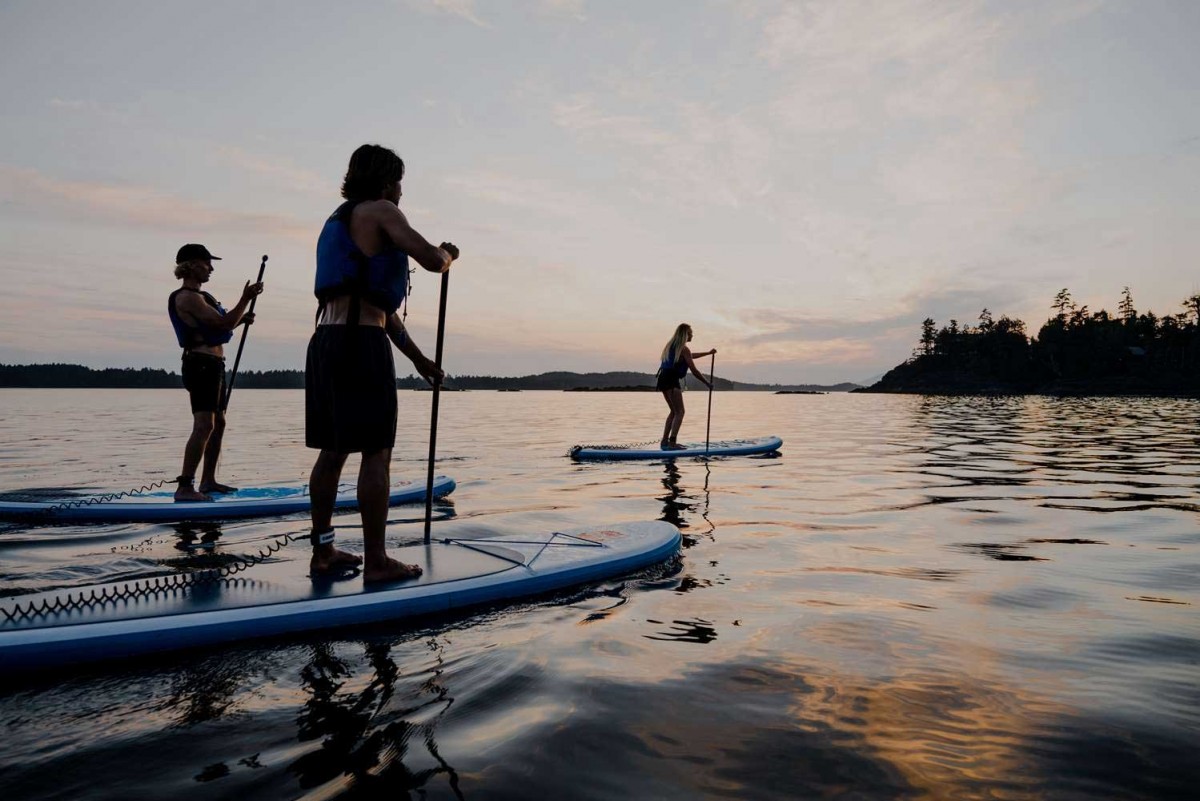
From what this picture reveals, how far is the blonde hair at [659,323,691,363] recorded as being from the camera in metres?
14.4

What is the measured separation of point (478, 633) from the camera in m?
3.81

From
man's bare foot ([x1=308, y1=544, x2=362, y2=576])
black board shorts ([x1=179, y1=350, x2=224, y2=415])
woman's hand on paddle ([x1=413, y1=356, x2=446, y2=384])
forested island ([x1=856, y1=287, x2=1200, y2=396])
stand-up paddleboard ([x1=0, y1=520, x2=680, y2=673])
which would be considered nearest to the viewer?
stand-up paddleboard ([x1=0, y1=520, x2=680, y2=673])

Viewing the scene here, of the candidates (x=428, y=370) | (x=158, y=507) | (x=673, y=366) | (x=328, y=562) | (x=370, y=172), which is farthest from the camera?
(x=673, y=366)

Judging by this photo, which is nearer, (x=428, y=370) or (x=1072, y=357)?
(x=428, y=370)

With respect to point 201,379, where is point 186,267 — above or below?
above

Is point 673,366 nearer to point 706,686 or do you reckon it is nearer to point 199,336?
point 199,336

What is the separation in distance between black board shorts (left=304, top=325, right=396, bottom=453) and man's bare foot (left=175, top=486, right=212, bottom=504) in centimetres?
441

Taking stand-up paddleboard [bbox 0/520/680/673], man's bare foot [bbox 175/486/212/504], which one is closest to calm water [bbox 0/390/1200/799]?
stand-up paddleboard [bbox 0/520/680/673]

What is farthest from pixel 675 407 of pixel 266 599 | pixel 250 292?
pixel 266 599

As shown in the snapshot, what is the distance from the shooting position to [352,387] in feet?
13.6

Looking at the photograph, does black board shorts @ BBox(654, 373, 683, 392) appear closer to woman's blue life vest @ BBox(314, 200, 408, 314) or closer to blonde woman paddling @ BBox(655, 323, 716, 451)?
blonde woman paddling @ BBox(655, 323, 716, 451)

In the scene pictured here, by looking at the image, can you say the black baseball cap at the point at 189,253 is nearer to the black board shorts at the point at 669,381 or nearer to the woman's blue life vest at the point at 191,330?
the woman's blue life vest at the point at 191,330

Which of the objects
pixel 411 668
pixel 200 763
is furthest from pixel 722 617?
pixel 200 763

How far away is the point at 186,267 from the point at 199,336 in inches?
29.8
